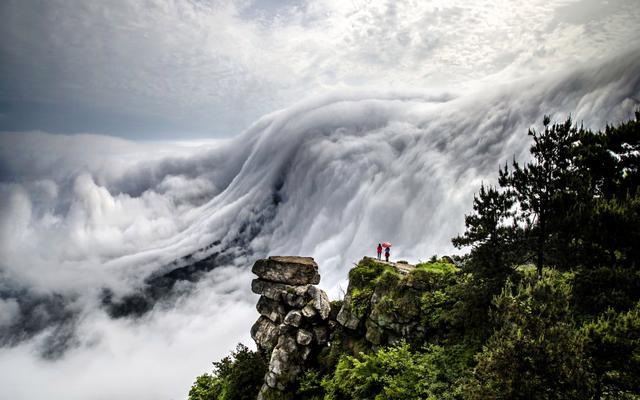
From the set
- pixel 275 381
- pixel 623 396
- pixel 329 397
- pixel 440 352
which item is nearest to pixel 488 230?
pixel 440 352

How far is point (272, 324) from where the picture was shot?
1155 inches

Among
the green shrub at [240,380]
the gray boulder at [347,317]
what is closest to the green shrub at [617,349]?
the gray boulder at [347,317]

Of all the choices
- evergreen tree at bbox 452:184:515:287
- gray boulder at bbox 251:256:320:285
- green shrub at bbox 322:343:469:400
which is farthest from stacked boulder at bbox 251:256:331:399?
evergreen tree at bbox 452:184:515:287

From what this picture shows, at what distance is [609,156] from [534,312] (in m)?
13.8

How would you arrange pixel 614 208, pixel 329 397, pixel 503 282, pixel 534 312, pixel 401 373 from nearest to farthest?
1. pixel 534 312
2. pixel 614 208
3. pixel 503 282
4. pixel 401 373
5. pixel 329 397

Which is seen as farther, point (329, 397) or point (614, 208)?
point (329, 397)

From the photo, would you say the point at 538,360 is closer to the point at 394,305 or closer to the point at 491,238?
the point at 491,238

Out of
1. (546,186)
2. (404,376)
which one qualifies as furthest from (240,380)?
(546,186)

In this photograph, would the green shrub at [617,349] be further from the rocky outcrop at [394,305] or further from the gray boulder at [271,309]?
the gray boulder at [271,309]

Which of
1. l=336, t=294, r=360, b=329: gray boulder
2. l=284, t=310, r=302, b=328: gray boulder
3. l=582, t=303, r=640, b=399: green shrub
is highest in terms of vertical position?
l=284, t=310, r=302, b=328: gray boulder

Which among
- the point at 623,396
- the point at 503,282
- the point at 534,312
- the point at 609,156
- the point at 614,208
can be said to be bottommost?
the point at 623,396

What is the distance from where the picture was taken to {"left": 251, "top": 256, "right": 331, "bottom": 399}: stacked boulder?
80.7 ft

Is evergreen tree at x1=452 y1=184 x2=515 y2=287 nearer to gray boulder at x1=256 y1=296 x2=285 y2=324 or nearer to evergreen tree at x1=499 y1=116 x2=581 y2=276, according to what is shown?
evergreen tree at x1=499 y1=116 x2=581 y2=276

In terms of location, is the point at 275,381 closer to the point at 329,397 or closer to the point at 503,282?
Result: the point at 329,397
